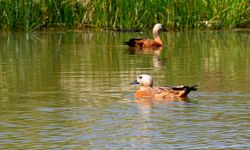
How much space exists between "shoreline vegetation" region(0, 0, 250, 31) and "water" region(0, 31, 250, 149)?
4.62 metres

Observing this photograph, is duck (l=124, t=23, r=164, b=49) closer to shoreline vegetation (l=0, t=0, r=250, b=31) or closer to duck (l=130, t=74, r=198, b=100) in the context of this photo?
shoreline vegetation (l=0, t=0, r=250, b=31)

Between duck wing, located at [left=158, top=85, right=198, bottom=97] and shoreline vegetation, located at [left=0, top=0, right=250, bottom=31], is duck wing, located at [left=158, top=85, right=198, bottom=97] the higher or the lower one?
the lower one

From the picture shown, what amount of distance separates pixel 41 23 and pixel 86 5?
138 cm

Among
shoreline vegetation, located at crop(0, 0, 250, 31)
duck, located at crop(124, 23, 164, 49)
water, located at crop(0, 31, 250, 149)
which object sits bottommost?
water, located at crop(0, 31, 250, 149)

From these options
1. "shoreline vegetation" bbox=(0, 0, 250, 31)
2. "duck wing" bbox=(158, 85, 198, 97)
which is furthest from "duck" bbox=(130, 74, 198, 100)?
"shoreline vegetation" bbox=(0, 0, 250, 31)

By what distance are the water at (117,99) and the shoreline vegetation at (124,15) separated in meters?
4.62

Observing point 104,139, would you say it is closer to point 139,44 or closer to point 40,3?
point 139,44

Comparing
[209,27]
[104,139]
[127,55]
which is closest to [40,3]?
[209,27]

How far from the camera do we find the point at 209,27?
91.9ft

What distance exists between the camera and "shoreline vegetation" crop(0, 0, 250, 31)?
2736 cm

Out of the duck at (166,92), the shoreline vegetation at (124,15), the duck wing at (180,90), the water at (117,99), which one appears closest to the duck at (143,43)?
the water at (117,99)

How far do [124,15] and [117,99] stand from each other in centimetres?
1506

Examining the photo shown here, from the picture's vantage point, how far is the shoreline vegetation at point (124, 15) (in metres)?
27.4

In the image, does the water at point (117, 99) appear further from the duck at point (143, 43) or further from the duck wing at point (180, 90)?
the duck at point (143, 43)
